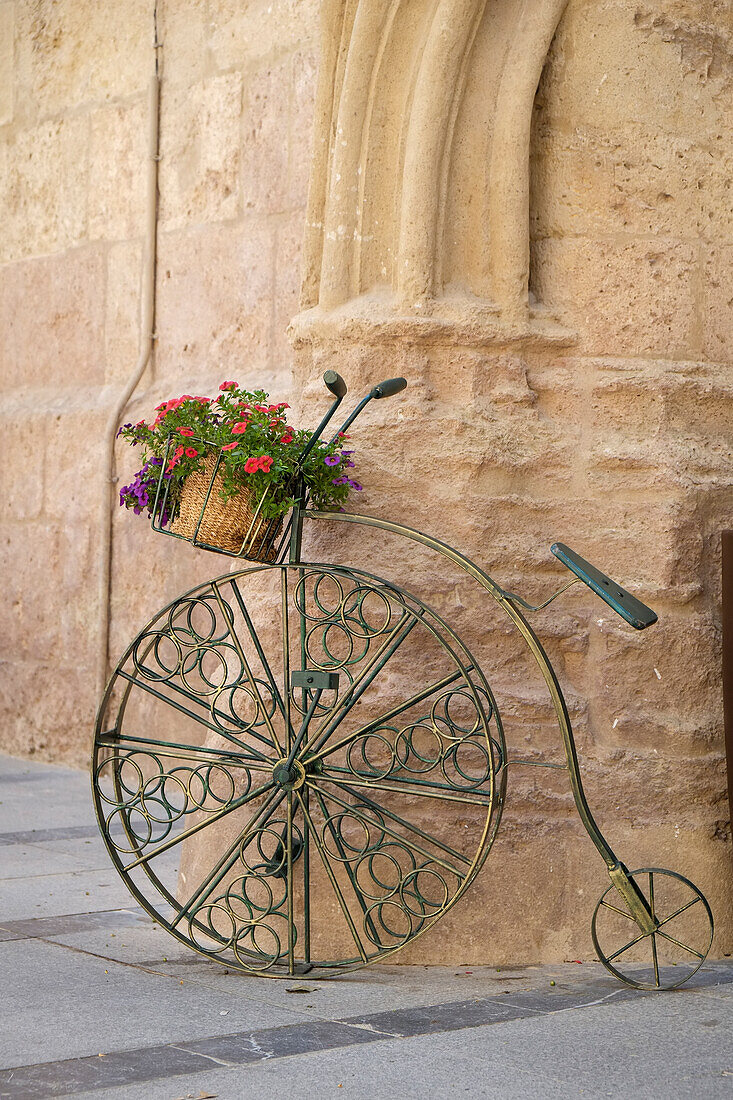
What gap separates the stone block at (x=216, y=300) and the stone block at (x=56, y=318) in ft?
1.59

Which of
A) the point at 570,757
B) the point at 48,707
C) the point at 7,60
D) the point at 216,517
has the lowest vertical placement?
the point at 48,707

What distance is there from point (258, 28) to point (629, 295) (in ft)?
8.93

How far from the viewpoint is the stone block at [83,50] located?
6.43 meters

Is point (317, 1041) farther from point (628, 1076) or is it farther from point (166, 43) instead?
point (166, 43)

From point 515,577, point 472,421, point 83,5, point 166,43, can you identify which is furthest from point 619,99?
point 83,5

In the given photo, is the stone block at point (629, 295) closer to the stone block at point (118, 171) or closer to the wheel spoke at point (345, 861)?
the wheel spoke at point (345, 861)

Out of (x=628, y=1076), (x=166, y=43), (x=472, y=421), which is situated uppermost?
(x=166, y=43)

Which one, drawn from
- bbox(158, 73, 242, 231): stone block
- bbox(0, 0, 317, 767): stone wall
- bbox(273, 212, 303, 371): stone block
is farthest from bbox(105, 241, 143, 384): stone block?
bbox(273, 212, 303, 371): stone block

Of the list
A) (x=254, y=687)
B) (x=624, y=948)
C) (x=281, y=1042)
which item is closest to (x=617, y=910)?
(x=624, y=948)

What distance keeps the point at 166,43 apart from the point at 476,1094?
5.04 m

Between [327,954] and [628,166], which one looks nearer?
[327,954]

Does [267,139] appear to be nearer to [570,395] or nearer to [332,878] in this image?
[570,395]

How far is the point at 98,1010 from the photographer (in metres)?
3.04

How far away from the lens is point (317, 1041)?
2.84 m
